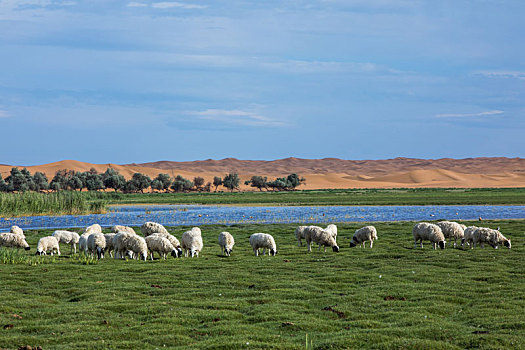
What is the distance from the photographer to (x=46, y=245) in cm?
2720

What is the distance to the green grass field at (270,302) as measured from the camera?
1142 cm

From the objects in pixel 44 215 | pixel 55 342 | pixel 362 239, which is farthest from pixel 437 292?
pixel 44 215

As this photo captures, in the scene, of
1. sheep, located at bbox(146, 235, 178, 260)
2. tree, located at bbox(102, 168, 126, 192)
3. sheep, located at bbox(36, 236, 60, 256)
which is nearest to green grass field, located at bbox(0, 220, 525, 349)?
sheep, located at bbox(146, 235, 178, 260)

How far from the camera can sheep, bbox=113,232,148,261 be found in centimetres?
2423

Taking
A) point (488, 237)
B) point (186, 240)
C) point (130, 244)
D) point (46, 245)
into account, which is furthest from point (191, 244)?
point (488, 237)

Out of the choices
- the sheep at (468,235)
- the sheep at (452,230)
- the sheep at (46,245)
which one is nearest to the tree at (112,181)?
the sheep at (46,245)

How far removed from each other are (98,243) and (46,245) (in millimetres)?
4077

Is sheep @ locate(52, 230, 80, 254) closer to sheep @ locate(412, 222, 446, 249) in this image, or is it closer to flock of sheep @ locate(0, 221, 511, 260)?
flock of sheep @ locate(0, 221, 511, 260)

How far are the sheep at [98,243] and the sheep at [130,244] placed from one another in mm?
648

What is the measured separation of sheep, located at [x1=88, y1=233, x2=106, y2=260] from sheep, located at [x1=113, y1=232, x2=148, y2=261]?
0.65 metres

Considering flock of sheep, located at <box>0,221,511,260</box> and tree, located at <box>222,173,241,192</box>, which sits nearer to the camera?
flock of sheep, located at <box>0,221,511,260</box>

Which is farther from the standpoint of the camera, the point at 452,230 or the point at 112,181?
the point at 112,181

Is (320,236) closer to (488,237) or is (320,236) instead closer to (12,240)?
(488,237)

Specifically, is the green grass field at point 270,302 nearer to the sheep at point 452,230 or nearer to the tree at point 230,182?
the sheep at point 452,230
